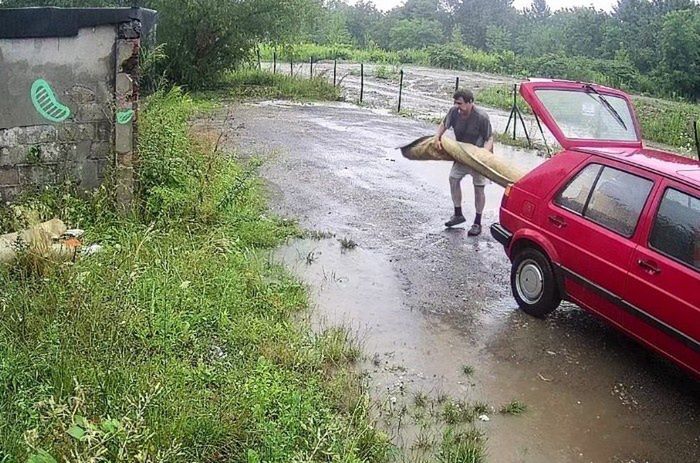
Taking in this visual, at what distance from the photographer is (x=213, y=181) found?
811 cm

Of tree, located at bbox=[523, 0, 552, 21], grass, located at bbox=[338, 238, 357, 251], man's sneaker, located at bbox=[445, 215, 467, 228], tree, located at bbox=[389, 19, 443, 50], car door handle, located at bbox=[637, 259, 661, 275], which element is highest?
tree, located at bbox=[523, 0, 552, 21]

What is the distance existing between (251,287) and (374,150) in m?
7.99

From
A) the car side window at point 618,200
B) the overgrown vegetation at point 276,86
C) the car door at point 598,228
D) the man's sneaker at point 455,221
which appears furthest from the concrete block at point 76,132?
the overgrown vegetation at point 276,86

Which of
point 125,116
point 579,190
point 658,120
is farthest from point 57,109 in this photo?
point 658,120

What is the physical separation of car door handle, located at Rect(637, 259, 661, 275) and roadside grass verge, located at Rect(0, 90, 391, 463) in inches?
89.5

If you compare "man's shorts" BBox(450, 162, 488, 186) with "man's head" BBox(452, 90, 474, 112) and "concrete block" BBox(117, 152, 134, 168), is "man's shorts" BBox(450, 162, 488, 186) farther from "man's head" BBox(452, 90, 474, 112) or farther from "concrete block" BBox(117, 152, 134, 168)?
"concrete block" BBox(117, 152, 134, 168)

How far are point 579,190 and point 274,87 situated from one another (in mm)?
19164

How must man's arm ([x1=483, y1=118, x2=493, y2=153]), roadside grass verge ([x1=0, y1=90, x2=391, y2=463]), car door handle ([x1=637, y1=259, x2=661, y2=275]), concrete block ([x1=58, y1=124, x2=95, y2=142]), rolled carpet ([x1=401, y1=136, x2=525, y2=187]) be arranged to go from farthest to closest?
man's arm ([x1=483, y1=118, x2=493, y2=153])
rolled carpet ([x1=401, y1=136, x2=525, y2=187])
concrete block ([x1=58, y1=124, x2=95, y2=142])
car door handle ([x1=637, y1=259, x2=661, y2=275])
roadside grass verge ([x1=0, y1=90, x2=391, y2=463])

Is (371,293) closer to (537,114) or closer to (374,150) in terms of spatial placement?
(537,114)

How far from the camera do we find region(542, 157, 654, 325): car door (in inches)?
205

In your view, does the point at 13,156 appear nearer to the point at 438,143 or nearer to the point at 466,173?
the point at 438,143

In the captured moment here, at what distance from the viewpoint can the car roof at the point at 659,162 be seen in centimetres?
507

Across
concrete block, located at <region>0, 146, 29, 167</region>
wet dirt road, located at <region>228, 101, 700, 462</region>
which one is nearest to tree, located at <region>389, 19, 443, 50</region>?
wet dirt road, located at <region>228, 101, 700, 462</region>

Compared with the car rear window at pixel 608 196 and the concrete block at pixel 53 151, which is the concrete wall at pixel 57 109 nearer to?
the concrete block at pixel 53 151
